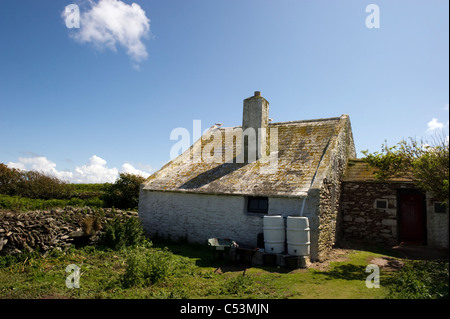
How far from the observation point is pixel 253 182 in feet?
37.8

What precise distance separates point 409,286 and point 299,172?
533 centimetres

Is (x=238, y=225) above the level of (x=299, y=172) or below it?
below

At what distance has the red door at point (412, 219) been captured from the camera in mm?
12484

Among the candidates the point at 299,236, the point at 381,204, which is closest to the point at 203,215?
the point at 299,236

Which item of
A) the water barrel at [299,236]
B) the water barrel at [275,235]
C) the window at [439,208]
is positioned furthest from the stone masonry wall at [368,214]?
the water barrel at [275,235]

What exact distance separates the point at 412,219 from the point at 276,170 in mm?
6897

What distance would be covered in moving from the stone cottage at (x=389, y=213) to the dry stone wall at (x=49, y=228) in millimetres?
10987

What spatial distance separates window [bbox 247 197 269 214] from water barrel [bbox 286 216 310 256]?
184cm

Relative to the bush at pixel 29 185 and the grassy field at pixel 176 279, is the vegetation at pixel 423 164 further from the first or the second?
the bush at pixel 29 185

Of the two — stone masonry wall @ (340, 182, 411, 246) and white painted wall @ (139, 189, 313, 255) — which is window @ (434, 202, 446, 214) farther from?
white painted wall @ (139, 189, 313, 255)

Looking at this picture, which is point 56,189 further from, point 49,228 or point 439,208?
point 439,208
